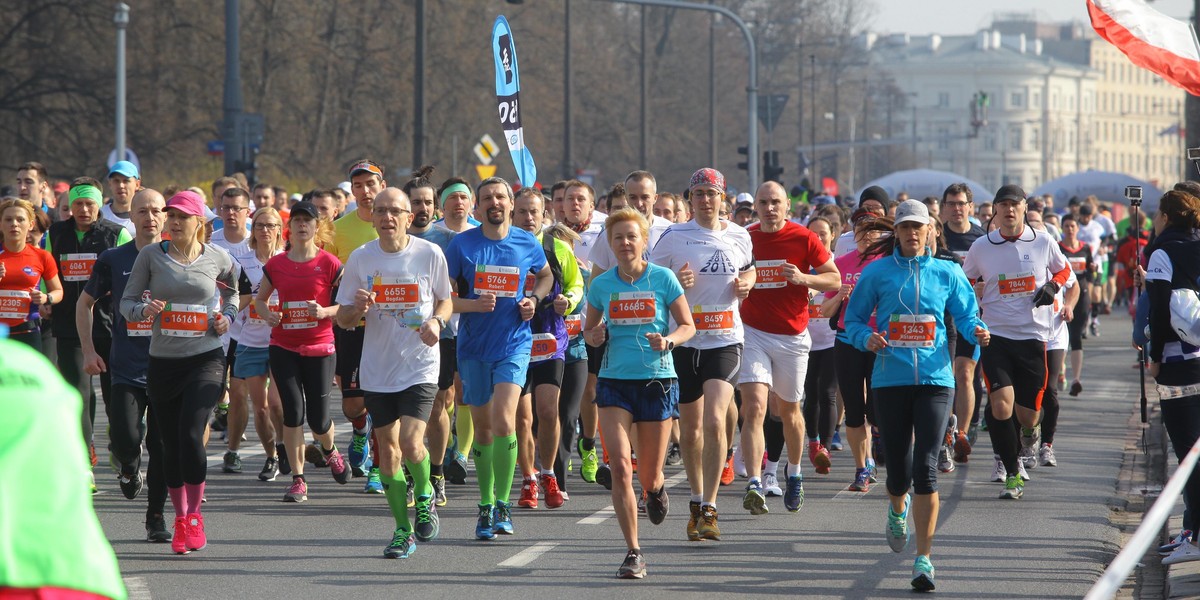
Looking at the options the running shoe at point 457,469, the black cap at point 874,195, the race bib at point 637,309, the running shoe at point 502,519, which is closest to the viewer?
the race bib at point 637,309

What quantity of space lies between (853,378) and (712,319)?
1.77m

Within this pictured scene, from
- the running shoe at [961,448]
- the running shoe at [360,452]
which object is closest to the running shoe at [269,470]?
the running shoe at [360,452]

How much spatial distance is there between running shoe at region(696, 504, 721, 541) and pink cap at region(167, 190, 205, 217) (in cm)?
289

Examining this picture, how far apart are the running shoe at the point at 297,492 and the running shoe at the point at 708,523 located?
2.72m

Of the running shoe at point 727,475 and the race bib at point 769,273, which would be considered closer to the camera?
the race bib at point 769,273

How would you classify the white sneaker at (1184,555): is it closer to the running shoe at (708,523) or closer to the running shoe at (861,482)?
the running shoe at (708,523)

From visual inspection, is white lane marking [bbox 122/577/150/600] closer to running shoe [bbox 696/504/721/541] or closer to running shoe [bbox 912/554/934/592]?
running shoe [bbox 696/504/721/541]

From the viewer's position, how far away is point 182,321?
853 cm

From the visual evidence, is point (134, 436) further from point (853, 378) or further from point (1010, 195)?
point (1010, 195)

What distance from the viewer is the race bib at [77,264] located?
35.3ft

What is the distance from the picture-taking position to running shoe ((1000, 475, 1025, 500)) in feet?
35.5

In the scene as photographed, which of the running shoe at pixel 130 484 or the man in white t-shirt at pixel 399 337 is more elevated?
the man in white t-shirt at pixel 399 337

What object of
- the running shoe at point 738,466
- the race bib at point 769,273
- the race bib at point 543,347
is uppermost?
the race bib at point 769,273

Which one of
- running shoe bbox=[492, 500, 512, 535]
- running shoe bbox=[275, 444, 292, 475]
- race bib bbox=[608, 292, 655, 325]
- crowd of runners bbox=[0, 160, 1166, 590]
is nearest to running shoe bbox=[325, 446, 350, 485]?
crowd of runners bbox=[0, 160, 1166, 590]
